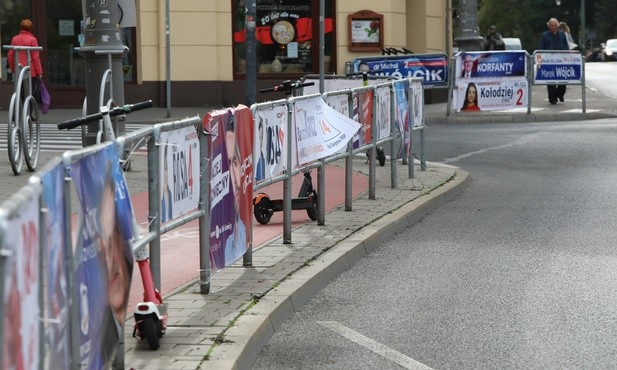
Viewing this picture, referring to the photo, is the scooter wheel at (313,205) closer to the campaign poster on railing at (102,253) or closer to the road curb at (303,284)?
the road curb at (303,284)

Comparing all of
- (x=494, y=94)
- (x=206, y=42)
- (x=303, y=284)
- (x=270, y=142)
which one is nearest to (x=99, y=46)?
(x=270, y=142)

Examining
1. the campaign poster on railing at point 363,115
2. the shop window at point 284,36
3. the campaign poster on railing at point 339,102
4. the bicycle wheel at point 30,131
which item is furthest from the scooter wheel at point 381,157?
the shop window at point 284,36

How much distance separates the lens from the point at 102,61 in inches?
627

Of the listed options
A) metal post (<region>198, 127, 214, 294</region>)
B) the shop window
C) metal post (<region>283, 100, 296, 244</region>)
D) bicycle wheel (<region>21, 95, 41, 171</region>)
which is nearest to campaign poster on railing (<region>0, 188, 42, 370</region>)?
metal post (<region>198, 127, 214, 294</region>)

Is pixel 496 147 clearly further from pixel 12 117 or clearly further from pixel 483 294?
pixel 483 294

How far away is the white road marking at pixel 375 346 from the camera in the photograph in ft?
24.0

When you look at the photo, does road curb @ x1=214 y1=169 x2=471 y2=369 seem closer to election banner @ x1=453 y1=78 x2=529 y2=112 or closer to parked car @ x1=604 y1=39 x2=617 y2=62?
election banner @ x1=453 y1=78 x2=529 y2=112

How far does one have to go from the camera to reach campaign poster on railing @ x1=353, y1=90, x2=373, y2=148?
13.8m

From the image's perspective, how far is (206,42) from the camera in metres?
32.1

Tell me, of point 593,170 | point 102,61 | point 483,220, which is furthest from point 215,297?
point 593,170

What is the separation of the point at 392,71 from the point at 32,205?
22.1 metres

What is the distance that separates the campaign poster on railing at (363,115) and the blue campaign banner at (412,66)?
10.9 meters

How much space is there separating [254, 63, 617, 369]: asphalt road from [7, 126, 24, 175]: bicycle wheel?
15.7ft

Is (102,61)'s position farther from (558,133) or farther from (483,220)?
(558,133)
